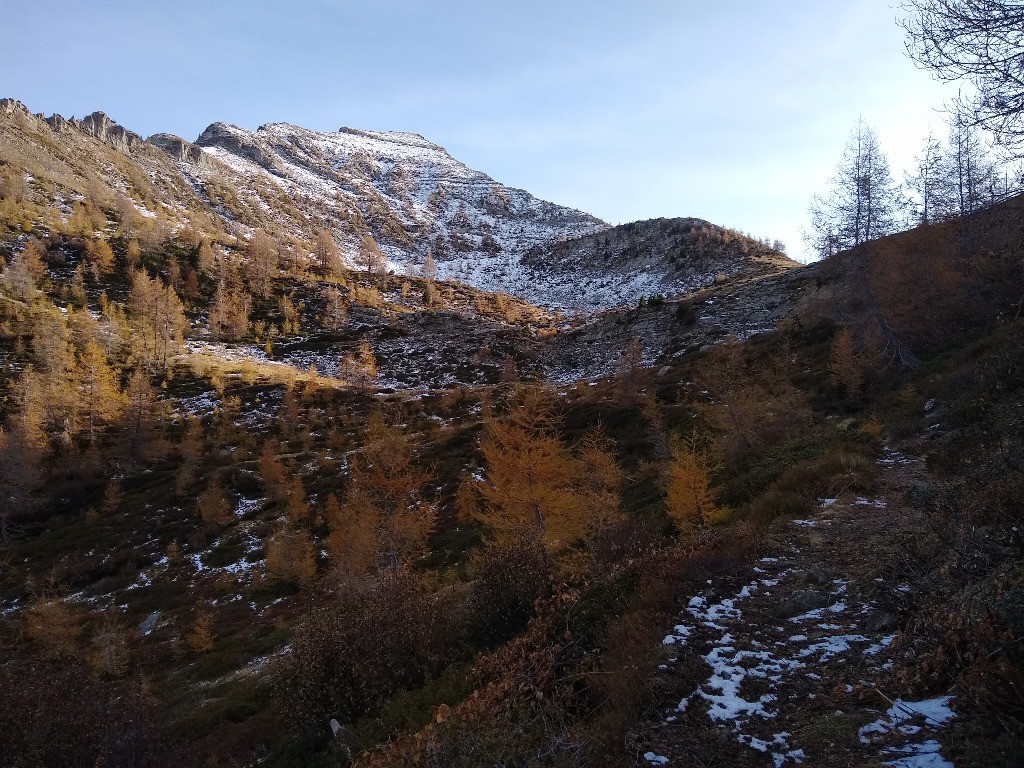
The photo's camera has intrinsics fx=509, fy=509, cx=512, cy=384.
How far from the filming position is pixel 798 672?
4957 millimetres

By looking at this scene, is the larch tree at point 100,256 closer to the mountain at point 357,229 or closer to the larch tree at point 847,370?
the mountain at point 357,229

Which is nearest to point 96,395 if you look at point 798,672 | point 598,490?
point 598,490

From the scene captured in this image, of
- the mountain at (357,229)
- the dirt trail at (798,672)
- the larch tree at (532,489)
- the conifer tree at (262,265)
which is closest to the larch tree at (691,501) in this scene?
the larch tree at (532,489)

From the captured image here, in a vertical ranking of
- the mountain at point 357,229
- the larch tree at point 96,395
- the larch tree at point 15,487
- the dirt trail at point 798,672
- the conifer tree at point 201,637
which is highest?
the mountain at point 357,229

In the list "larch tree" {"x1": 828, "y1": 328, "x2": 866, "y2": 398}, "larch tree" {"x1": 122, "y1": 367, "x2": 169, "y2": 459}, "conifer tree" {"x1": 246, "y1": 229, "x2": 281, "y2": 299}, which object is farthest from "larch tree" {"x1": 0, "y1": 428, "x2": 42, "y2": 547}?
"conifer tree" {"x1": 246, "y1": 229, "x2": 281, "y2": 299}

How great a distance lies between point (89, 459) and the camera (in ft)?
171

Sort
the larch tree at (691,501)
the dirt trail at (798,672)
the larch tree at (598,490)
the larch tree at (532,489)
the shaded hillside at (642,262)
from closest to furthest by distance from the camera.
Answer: the dirt trail at (798,672) → the larch tree at (691,501) → the larch tree at (532,489) → the larch tree at (598,490) → the shaded hillside at (642,262)

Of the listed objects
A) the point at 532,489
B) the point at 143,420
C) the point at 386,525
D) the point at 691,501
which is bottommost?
the point at 386,525

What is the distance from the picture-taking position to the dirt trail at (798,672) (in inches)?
147

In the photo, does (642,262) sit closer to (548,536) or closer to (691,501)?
(548,536)

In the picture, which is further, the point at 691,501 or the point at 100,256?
the point at 100,256

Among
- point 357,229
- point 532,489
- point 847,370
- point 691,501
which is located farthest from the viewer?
point 357,229

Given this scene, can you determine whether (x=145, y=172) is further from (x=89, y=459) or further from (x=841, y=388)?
(x=841, y=388)

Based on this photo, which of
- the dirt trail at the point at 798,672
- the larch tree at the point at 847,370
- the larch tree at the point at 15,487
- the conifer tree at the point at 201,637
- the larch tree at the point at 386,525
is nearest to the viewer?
the dirt trail at the point at 798,672
